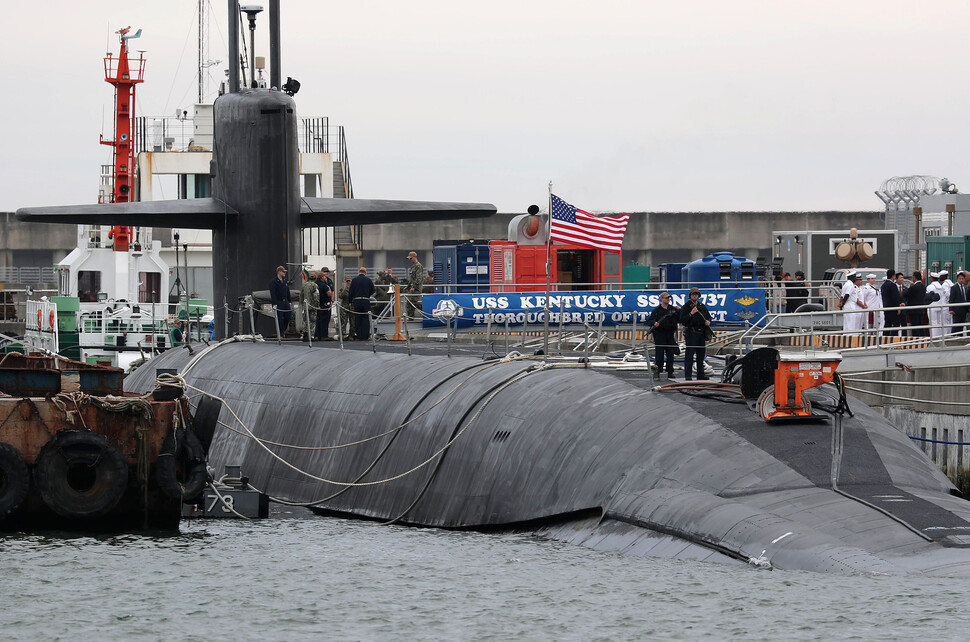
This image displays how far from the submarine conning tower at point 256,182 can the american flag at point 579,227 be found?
4.86 meters

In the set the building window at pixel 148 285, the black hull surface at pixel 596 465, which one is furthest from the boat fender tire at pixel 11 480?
the building window at pixel 148 285

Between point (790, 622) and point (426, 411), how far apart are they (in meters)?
6.30

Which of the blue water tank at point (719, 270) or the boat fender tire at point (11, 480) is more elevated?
the blue water tank at point (719, 270)

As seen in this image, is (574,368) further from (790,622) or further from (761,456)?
(790,622)

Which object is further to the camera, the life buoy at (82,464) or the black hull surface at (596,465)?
the life buoy at (82,464)

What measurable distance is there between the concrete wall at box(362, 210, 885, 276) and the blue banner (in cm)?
2900

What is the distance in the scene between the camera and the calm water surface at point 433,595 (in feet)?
32.9

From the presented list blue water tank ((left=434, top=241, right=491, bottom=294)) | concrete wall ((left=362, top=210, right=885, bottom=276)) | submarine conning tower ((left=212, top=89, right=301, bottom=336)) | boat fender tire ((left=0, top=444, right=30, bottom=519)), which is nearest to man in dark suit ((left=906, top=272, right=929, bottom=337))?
submarine conning tower ((left=212, top=89, right=301, bottom=336))

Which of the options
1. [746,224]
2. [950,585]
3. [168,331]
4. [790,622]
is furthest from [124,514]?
[746,224]

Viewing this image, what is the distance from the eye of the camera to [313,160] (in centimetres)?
3694

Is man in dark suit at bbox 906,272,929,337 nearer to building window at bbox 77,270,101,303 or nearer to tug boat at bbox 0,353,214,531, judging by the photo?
tug boat at bbox 0,353,214,531

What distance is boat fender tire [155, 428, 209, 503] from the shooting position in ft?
48.0

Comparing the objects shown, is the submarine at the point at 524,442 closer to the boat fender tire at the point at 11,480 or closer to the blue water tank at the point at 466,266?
the boat fender tire at the point at 11,480

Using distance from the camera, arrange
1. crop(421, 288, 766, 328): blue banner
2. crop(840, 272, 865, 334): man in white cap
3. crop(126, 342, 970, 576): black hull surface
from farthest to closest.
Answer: crop(421, 288, 766, 328): blue banner → crop(840, 272, 865, 334): man in white cap → crop(126, 342, 970, 576): black hull surface
